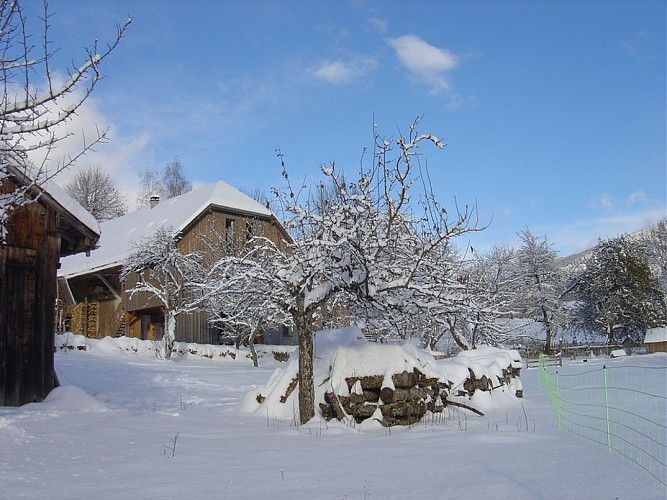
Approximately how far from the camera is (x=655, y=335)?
38188 millimetres

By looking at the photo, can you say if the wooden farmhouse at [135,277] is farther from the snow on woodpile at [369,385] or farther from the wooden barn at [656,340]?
the wooden barn at [656,340]

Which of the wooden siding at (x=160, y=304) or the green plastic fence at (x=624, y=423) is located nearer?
the green plastic fence at (x=624, y=423)

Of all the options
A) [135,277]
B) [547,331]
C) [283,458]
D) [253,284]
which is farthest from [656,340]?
[283,458]

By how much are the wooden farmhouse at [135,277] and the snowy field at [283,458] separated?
1931 cm

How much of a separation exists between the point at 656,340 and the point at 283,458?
122ft

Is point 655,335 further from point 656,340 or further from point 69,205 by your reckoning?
point 69,205

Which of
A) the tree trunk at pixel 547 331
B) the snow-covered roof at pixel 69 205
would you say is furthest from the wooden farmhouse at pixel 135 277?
the tree trunk at pixel 547 331

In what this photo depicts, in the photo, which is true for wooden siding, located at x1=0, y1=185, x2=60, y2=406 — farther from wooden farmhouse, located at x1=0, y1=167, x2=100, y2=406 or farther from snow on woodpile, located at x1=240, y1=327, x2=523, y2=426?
snow on woodpile, located at x1=240, y1=327, x2=523, y2=426

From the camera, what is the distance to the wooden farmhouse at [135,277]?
3072 cm

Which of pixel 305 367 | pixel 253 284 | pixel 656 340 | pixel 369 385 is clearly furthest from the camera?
pixel 656 340

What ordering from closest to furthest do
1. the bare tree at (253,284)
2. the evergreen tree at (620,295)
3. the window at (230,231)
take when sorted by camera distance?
1. the bare tree at (253,284)
2. the window at (230,231)
3. the evergreen tree at (620,295)

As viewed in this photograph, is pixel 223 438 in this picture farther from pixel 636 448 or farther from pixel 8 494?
pixel 636 448

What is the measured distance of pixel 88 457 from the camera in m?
6.80

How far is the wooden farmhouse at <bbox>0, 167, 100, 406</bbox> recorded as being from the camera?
11141mm
